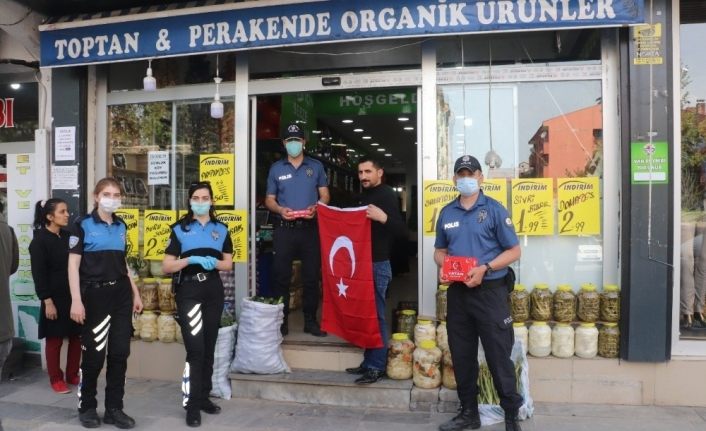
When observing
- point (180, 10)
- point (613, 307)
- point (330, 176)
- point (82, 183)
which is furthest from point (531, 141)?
point (330, 176)

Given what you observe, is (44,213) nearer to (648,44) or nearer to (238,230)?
(238,230)

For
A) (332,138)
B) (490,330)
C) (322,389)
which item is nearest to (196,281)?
(322,389)

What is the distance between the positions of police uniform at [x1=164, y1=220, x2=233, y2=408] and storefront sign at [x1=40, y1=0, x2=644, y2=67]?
2.06 meters

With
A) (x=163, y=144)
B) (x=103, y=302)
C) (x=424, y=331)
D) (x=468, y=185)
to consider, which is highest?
(x=163, y=144)

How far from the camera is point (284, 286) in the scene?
5.50 metres

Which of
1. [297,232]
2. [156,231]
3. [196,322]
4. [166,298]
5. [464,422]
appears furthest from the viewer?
[156,231]

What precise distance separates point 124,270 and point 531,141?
3.82 m

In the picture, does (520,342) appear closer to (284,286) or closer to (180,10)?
(284,286)

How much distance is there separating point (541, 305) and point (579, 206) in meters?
0.98

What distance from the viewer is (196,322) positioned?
4348 mm

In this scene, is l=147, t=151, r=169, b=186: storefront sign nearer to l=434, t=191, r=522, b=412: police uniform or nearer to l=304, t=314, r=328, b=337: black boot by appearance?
l=304, t=314, r=328, b=337: black boot

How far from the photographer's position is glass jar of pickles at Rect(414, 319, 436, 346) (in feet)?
16.4

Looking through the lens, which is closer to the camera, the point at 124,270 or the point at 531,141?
the point at 124,270

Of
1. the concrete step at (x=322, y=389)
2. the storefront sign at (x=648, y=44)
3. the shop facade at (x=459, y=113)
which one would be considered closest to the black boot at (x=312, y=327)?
the concrete step at (x=322, y=389)
